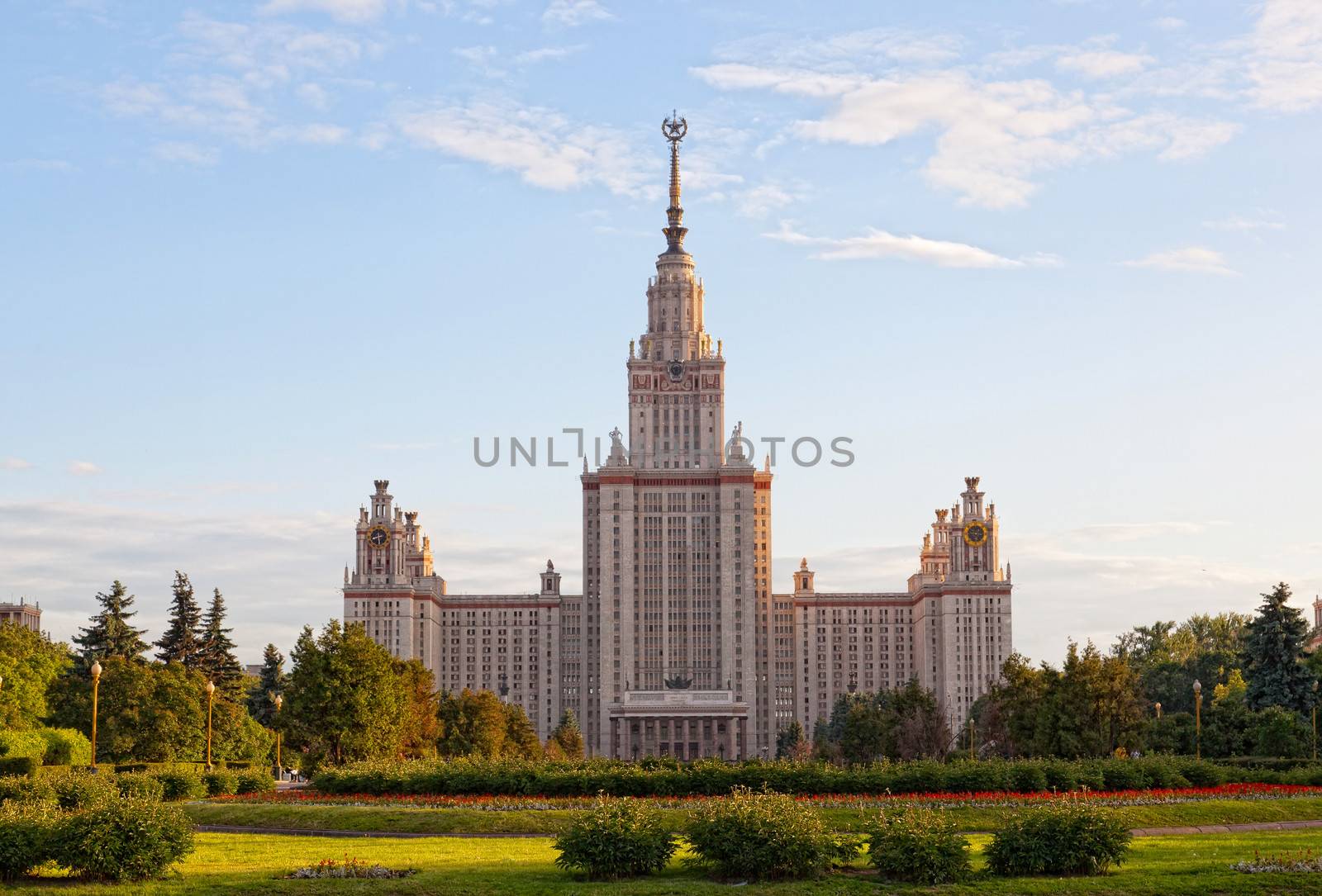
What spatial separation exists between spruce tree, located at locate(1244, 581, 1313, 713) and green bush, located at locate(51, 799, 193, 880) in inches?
2575

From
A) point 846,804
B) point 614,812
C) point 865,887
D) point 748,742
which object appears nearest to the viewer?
point 865,887

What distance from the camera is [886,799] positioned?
1932 inches

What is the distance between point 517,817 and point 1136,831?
16.4 meters

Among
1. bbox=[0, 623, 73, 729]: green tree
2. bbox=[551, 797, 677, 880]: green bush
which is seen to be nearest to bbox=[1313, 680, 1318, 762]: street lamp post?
bbox=[551, 797, 677, 880]: green bush

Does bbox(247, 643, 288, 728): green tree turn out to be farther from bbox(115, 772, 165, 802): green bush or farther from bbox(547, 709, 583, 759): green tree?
bbox(115, 772, 165, 802): green bush

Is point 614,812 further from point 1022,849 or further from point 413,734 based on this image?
point 413,734

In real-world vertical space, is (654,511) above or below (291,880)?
above

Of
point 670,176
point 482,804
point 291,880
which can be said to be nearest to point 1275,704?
point 482,804

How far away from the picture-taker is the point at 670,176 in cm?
19975

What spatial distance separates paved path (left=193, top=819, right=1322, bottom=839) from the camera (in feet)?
140

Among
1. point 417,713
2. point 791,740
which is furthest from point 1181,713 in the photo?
point 791,740

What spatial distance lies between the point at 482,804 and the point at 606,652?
14504cm

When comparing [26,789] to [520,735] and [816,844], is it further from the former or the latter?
[520,735]

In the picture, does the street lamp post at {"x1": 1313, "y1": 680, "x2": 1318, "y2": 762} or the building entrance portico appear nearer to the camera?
the street lamp post at {"x1": 1313, "y1": 680, "x2": 1318, "y2": 762}
